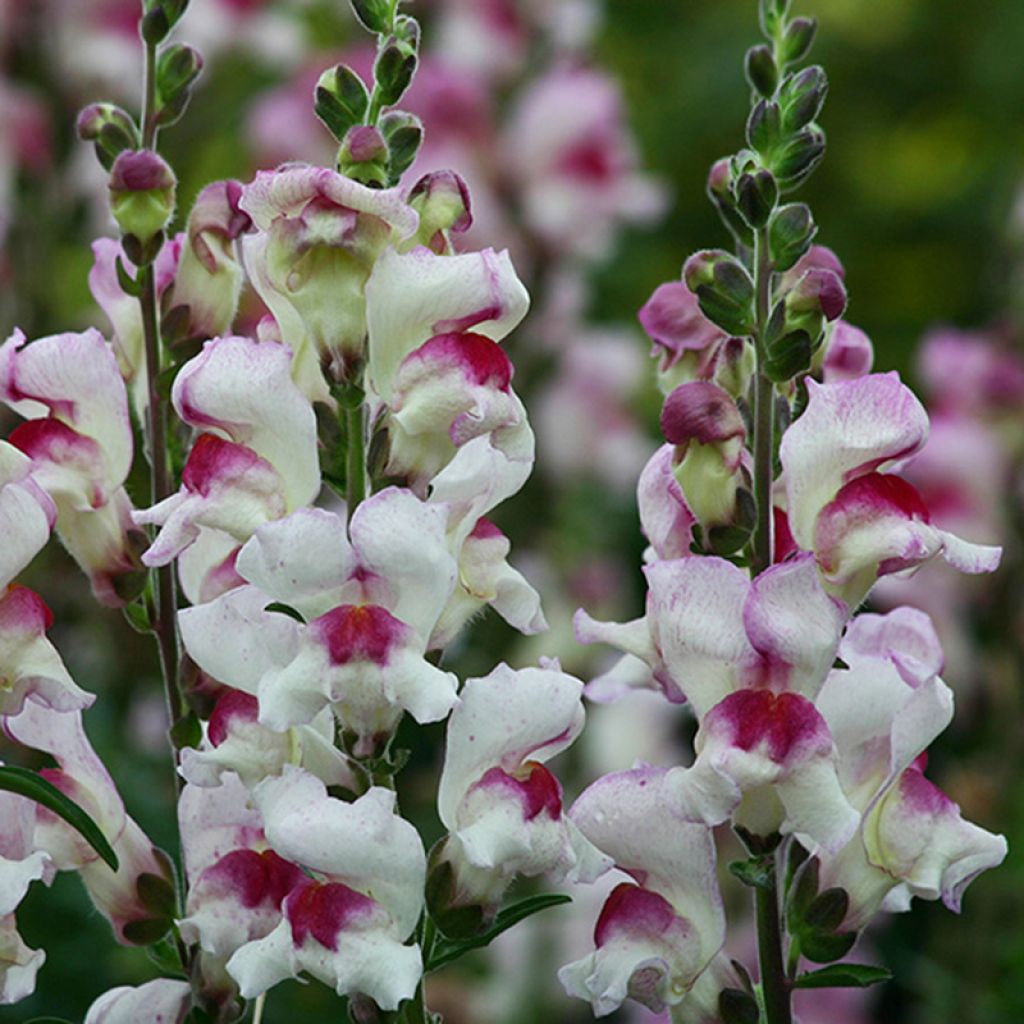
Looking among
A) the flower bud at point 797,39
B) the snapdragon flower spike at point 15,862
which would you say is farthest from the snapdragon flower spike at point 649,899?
the flower bud at point 797,39

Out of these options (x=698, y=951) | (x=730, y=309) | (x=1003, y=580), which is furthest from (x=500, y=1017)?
(x=730, y=309)

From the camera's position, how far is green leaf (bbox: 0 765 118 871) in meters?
0.75

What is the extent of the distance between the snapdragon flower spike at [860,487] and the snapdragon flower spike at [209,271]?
0.27 meters

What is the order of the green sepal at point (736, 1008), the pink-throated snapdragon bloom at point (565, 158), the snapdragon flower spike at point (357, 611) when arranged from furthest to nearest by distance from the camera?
the pink-throated snapdragon bloom at point (565, 158), the green sepal at point (736, 1008), the snapdragon flower spike at point (357, 611)

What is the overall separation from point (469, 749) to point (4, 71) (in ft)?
5.97

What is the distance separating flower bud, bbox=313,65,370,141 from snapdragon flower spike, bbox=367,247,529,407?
76 millimetres

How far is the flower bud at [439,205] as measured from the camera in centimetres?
80

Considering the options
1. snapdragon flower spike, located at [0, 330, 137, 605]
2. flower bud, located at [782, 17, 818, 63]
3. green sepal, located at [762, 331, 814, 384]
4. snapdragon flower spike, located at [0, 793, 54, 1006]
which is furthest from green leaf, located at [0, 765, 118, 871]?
flower bud, located at [782, 17, 818, 63]

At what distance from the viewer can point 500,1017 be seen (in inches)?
72.8

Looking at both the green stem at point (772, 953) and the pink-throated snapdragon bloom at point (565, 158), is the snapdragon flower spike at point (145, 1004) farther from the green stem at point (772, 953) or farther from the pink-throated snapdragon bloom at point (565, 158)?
the pink-throated snapdragon bloom at point (565, 158)

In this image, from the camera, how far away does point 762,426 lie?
801mm

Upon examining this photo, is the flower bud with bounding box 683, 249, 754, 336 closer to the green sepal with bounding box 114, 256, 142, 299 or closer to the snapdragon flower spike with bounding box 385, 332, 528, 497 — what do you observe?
the snapdragon flower spike with bounding box 385, 332, 528, 497

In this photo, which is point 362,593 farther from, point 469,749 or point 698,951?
point 698,951

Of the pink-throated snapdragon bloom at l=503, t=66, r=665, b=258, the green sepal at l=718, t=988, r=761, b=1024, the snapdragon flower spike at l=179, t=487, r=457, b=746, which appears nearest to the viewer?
the snapdragon flower spike at l=179, t=487, r=457, b=746
